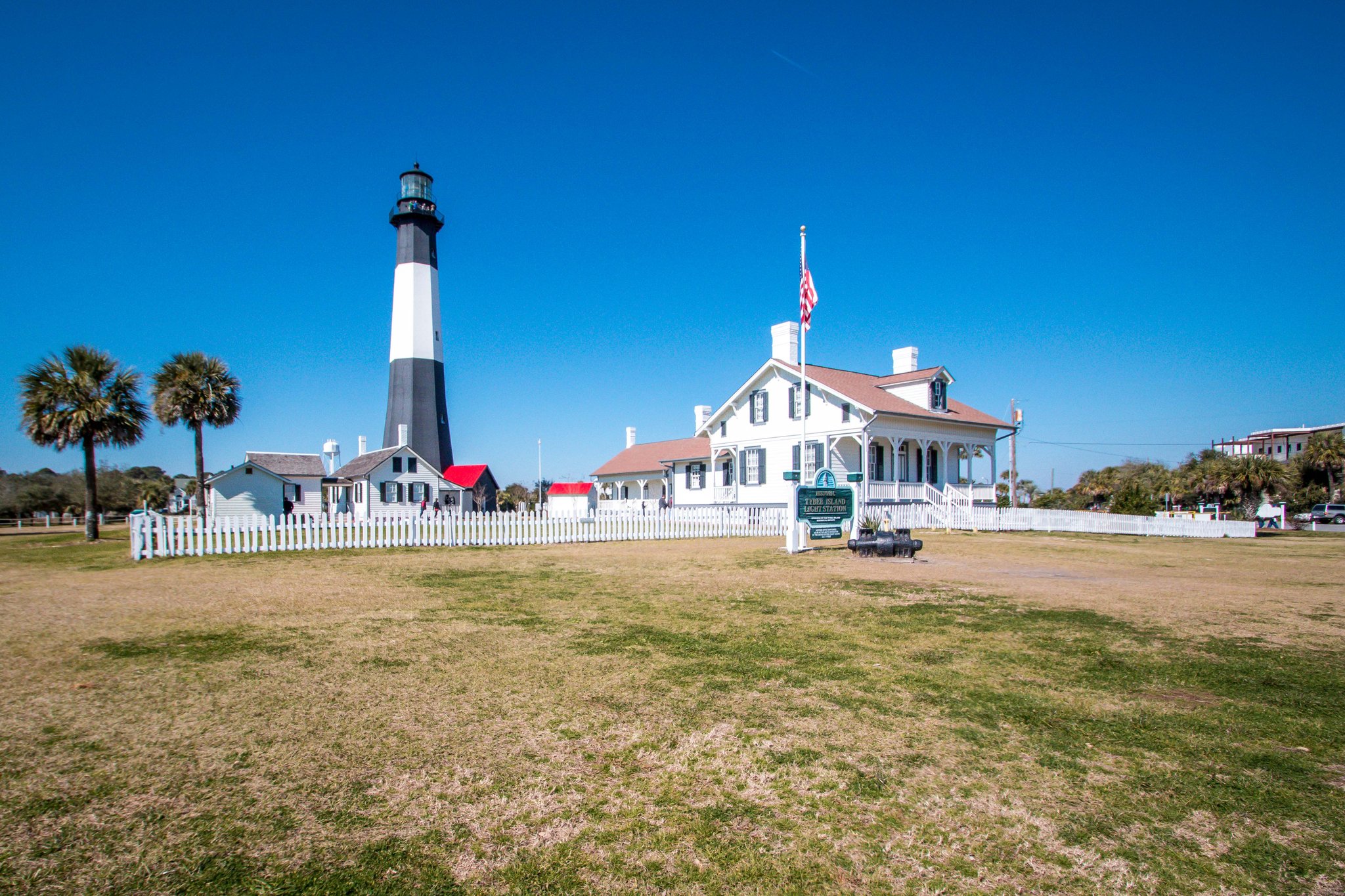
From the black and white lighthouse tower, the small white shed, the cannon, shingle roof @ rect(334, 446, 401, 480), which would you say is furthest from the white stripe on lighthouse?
the cannon

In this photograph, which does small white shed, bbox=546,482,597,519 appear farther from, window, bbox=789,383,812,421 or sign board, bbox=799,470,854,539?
sign board, bbox=799,470,854,539

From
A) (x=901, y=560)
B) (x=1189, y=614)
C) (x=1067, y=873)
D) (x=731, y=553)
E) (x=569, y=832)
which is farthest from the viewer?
(x=731, y=553)

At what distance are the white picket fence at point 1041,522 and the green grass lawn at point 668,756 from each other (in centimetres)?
1944

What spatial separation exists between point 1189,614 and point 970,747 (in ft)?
20.1

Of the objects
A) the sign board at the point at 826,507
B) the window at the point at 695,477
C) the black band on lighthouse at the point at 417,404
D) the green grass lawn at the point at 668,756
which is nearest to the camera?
the green grass lawn at the point at 668,756

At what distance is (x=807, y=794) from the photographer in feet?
11.1

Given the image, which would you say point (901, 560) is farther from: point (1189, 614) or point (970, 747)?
point (970, 747)

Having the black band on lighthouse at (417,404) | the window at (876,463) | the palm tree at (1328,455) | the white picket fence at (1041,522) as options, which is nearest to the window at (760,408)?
the window at (876,463)

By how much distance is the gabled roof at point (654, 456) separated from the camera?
4134 centimetres

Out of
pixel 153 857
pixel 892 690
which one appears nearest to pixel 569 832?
pixel 153 857

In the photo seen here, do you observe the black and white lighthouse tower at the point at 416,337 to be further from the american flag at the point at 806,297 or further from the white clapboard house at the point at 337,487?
the american flag at the point at 806,297

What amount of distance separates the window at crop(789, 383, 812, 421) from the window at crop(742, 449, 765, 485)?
2.56 m

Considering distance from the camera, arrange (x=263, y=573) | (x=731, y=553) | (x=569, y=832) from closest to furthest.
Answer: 1. (x=569, y=832)
2. (x=263, y=573)
3. (x=731, y=553)

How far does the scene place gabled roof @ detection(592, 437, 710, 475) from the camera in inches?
1628
